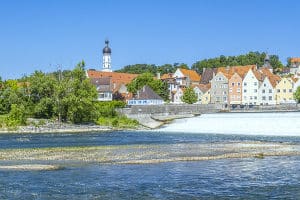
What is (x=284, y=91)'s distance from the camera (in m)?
122

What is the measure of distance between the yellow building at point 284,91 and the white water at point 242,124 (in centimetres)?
4217

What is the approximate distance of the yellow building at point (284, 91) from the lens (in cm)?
12088

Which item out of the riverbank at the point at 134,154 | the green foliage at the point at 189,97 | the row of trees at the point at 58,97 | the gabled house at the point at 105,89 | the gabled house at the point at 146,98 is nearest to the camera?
the riverbank at the point at 134,154

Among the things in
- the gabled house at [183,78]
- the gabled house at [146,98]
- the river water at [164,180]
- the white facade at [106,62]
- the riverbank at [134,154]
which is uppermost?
the white facade at [106,62]

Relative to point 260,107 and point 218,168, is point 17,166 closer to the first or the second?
point 218,168

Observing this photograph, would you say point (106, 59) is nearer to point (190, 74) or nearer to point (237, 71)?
point (190, 74)

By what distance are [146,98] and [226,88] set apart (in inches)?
1028

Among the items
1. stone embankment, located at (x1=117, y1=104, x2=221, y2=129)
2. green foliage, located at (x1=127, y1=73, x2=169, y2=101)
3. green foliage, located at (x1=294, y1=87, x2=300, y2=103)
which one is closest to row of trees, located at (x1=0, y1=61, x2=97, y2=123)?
stone embankment, located at (x1=117, y1=104, x2=221, y2=129)

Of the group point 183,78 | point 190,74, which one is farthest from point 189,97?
point 190,74

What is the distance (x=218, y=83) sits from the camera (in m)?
132

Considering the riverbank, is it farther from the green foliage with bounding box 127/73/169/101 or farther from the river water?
the green foliage with bounding box 127/73/169/101

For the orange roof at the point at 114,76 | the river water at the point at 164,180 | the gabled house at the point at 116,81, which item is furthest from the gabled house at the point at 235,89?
the river water at the point at 164,180

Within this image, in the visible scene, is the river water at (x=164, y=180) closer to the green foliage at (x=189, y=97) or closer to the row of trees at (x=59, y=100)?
the row of trees at (x=59, y=100)

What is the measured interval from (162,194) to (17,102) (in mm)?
68854
